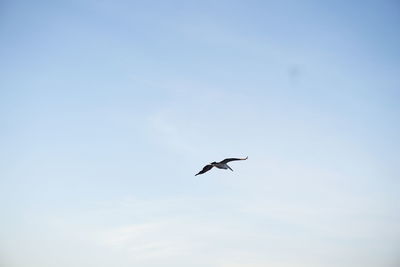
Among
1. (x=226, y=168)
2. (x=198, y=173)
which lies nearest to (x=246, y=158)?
(x=226, y=168)

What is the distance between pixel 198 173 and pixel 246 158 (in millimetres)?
12245

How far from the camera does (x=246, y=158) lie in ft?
265

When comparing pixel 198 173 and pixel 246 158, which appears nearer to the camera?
pixel 246 158

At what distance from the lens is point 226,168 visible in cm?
8488

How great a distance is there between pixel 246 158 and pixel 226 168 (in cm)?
597

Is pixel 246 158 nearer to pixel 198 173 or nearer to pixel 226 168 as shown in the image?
pixel 226 168

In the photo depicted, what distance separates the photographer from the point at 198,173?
287ft

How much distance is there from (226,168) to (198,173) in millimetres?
6563
